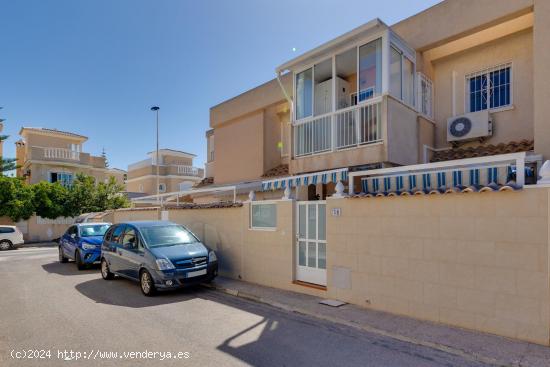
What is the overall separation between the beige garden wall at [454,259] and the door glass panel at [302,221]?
4.01 ft

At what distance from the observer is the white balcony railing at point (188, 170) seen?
39.1 m

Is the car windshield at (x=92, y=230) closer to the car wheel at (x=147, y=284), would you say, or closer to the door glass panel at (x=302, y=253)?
the car wheel at (x=147, y=284)

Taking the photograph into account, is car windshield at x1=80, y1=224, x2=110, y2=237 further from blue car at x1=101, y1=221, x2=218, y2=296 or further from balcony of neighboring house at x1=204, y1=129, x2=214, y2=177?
balcony of neighboring house at x1=204, y1=129, x2=214, y2=177

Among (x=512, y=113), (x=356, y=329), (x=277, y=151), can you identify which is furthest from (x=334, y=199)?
(x=277, y=151)

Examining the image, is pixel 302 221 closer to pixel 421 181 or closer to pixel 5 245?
pixel 421 181

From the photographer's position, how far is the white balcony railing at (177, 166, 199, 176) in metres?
39.1

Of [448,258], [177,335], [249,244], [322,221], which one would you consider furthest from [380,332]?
[249,244]

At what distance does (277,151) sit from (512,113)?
28.5 feet

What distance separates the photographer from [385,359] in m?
4.76

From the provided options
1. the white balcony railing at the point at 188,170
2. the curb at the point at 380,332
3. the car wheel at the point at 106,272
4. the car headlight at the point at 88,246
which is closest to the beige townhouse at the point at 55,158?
the white balcony railing at the point at 188,170

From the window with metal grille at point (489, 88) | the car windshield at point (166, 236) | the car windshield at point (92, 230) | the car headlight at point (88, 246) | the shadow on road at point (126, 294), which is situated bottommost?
the shadow on road at point (126, 294)

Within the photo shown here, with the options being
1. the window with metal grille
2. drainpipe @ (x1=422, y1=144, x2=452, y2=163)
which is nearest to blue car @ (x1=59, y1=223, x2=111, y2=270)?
drainpipe @ (x1=422, y1=144, x2=452, y2=163)

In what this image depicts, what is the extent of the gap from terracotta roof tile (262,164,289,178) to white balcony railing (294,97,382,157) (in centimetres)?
289

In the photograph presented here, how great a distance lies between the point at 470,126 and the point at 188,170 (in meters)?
34.8
